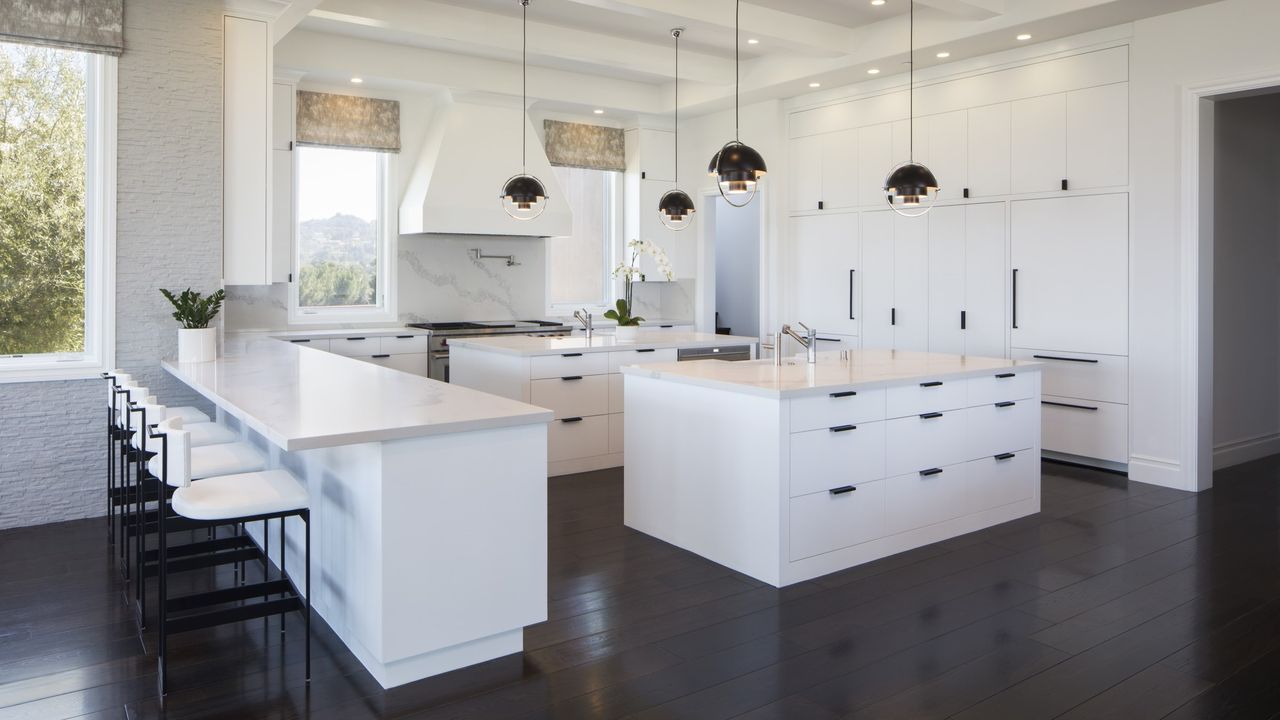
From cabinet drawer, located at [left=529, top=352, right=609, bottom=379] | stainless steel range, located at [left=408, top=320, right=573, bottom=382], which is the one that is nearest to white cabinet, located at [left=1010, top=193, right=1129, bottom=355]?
cabinet drawer, located at [left=529, top=352, right=609, bottom=379]

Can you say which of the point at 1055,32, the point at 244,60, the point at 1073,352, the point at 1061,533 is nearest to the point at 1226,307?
the point at 1073,352

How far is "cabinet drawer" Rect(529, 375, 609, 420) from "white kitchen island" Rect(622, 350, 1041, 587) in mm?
1200

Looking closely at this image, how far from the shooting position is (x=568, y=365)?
559 cm

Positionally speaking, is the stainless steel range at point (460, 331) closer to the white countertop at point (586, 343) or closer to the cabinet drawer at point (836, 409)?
the white countertop at point (586, 343)

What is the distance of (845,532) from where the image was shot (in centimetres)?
384

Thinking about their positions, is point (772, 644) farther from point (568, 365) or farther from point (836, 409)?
point (568, 365)

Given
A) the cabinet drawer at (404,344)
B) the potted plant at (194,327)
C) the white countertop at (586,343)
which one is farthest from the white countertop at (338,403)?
the cabinet drawer at (404,344)

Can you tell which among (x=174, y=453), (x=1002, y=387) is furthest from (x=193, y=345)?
(x=1002, y=387)

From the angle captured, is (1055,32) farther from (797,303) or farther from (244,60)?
(244,60)

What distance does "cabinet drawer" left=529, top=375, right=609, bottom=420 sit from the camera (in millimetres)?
5488

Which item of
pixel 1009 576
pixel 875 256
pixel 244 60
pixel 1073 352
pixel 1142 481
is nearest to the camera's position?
pixel 1009 576

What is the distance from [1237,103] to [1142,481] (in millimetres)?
2619

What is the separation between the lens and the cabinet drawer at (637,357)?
5.83 metres

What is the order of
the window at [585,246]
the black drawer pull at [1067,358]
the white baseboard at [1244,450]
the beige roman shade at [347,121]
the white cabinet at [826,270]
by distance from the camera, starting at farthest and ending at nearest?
the window at [585,246], the white cabinet at [826,270], the beige roman shade at [347,121], the white baseboard at [1244,450], the black drawer pull at [1067,358]
